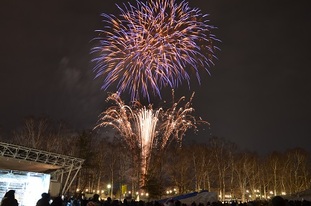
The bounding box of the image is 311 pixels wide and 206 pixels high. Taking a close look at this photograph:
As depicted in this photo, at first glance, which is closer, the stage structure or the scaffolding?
the stage structure

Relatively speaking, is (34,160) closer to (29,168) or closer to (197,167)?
(29,168)

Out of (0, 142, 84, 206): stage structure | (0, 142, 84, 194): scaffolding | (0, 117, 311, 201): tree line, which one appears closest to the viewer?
(0, 142, 84, 206): stage structure

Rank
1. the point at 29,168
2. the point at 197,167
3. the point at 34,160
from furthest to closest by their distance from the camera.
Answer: the point at 197,167, the point at 29,168, the point at 34,160

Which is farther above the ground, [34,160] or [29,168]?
[34,160]

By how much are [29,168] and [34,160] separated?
2.58 meters

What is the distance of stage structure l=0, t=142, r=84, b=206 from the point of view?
1814 cm

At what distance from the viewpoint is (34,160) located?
2527cm

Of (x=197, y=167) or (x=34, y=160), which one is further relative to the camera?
(x=197, y=167)

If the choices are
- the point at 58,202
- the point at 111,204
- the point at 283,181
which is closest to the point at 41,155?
the point at 111,204

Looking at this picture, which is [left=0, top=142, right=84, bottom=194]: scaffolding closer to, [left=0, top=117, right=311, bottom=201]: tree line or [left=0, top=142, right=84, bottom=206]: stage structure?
[left=0, top=142, right=84, bottom=206]: stage structure

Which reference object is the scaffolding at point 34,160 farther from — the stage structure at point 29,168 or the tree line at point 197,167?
the tree line at point 197,167

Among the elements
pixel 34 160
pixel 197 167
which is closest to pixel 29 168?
pixel 34 160

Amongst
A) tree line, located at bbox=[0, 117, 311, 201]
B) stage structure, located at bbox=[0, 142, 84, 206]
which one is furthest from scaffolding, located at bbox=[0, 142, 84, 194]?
tree line, located at bbox=[0, 117, 311, 201]

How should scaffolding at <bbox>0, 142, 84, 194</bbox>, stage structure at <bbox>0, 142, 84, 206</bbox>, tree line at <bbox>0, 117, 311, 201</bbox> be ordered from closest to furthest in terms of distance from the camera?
stage structure at <bbox>0, 142, 84, 206</bbox>, scaffolding at <bbox>0, 142, 84, 194</bbox>, tree line at <bbox>0, 117, 311, 201</bbox>
